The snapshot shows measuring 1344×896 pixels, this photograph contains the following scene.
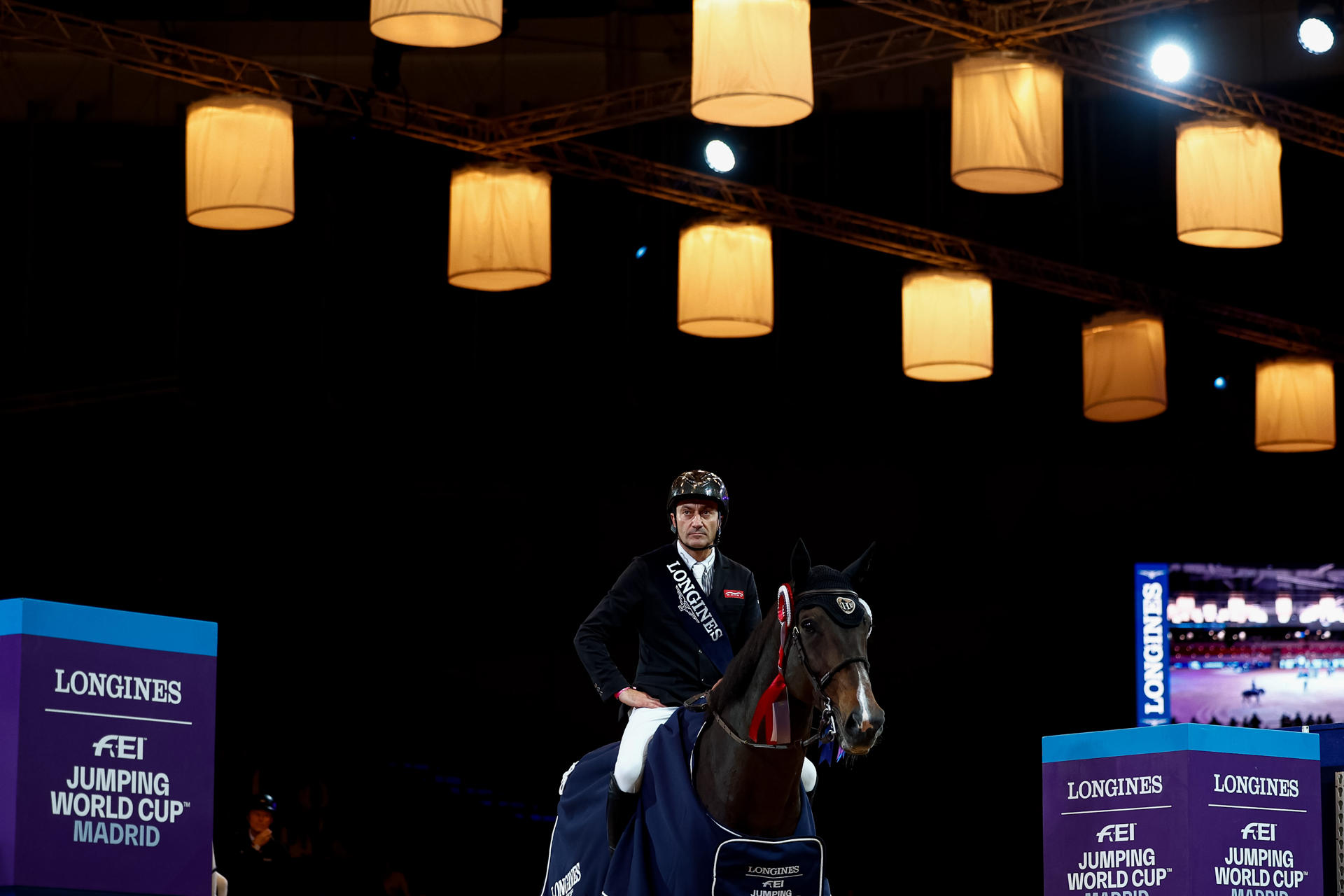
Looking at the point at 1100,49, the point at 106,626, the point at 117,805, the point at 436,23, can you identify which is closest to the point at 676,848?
the point at 117,805

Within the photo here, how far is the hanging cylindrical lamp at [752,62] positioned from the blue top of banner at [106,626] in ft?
15.6

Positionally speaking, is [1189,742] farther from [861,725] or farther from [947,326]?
[947,326]

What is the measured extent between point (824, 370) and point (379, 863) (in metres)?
5.52

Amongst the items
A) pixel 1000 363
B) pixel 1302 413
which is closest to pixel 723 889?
pixel 1302 413

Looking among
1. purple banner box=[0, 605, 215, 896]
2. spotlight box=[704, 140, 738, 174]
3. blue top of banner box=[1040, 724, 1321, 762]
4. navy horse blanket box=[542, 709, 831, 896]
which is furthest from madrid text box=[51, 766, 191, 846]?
spotlight box=[704, 140, 738, 174]

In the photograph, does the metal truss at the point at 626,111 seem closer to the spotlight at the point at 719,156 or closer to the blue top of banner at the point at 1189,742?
the spotlight at the point at 719,156

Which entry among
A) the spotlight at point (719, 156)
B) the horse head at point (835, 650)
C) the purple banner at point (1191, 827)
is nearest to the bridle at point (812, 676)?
the horse head at point (835, 650)

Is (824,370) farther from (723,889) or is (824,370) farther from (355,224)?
(723,889)

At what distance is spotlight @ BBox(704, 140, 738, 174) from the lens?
14.9m

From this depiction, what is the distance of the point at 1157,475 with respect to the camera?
17062 millimetres

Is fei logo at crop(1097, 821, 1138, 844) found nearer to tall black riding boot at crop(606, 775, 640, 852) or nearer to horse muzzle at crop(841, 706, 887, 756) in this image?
tall black riding boot at crop(606, 775, 640, 852)

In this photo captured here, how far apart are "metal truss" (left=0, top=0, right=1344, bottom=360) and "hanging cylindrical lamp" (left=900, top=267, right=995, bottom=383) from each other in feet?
0.80

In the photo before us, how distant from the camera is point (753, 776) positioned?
5.92 m

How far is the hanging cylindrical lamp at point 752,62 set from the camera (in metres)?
9.36
